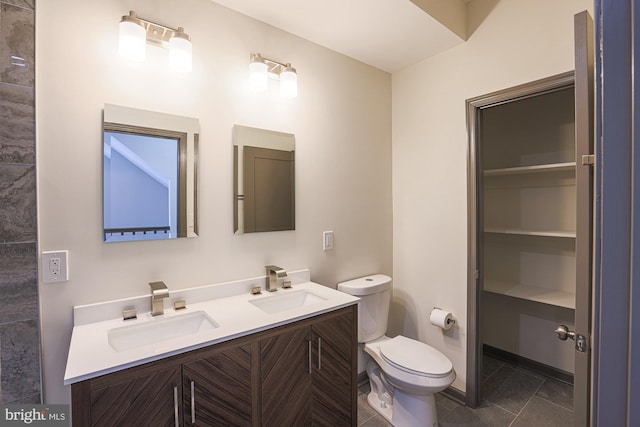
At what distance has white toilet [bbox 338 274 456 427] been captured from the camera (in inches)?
67.7

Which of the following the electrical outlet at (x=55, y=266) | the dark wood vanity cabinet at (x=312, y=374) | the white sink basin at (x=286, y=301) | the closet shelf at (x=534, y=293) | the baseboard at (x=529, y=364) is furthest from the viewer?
the baseboard at (x=529, y=364)

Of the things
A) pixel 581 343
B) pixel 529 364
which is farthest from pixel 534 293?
pixel 581 343

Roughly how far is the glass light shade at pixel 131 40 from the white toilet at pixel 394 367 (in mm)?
1710

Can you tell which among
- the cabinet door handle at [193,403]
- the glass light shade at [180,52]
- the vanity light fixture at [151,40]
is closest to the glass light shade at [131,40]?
the vanity light fixture at [151,40]

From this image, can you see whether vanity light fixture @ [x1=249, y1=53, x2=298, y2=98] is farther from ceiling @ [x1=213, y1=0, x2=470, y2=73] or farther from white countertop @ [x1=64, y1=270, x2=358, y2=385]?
white countertop @ [x1=64, y1=270, x2=358, y2=385]

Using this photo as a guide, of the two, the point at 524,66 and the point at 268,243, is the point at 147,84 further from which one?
the point at 524,66

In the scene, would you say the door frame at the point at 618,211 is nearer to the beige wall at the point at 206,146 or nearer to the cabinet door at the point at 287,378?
the cabinet door at the point at 287,378

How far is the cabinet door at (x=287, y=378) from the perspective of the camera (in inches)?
50.5

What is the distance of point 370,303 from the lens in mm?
2109

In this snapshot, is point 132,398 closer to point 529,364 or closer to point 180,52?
point 180,52

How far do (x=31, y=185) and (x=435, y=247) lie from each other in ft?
7.51

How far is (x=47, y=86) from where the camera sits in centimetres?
120

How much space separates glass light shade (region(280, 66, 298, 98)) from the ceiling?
0.97 feet

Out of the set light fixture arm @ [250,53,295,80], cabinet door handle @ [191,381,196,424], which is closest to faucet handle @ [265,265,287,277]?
cabinet door handle @ [191,381,196,424]
